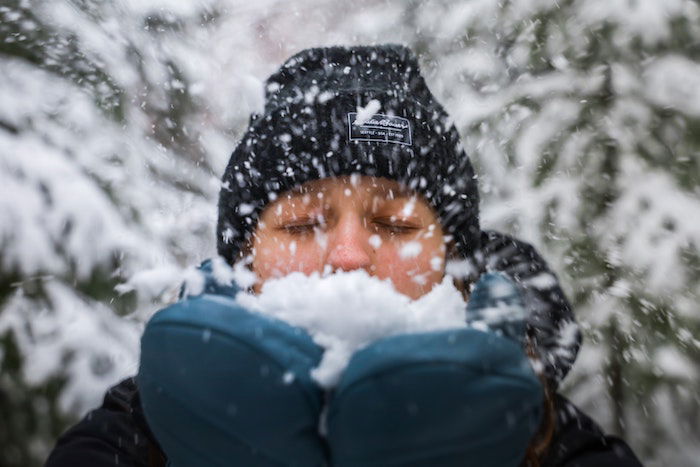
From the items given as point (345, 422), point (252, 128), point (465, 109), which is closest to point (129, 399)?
point (252, 128)

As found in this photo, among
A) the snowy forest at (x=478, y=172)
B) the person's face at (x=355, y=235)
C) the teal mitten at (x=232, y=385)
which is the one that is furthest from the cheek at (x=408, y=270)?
the snowy forest at (x=478, y=172)

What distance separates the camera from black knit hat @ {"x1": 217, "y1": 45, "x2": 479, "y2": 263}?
1.45m

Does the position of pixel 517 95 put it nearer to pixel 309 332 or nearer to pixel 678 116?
pixel 678 116

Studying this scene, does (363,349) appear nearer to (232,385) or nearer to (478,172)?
(232,385)

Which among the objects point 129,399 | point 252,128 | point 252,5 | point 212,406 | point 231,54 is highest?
point 252,5

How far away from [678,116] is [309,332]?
2221 millimetres

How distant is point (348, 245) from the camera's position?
1158 mm

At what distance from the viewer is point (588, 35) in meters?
2.41

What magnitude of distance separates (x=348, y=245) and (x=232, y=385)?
0.58 m

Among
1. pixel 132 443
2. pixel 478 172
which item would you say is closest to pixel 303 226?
pixel 132 443

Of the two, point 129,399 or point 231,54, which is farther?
point 231,54

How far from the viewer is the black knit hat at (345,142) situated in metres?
1.45

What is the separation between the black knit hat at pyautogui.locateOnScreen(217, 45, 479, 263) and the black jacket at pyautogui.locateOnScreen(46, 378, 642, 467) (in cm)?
55

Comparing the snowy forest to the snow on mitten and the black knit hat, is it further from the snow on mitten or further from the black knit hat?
the snow on mitten
